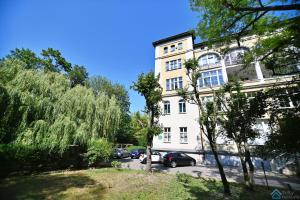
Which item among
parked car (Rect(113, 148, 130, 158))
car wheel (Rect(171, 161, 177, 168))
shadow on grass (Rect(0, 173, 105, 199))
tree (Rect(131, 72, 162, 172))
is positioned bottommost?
shadow on grass (Rect(0, 173, 105, 199))

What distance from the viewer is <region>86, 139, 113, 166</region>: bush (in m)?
13.0

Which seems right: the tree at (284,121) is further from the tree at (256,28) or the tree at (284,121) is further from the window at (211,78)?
the window at (211,78)

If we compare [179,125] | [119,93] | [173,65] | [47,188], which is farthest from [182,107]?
[119,93]

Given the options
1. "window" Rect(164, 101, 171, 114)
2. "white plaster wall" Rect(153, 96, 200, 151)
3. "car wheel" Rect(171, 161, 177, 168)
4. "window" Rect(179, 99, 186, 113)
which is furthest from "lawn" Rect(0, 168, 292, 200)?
"window" Rect(164, 101, 171, 114)

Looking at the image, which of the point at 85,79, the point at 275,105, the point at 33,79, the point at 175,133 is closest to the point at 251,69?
the point at 175,133

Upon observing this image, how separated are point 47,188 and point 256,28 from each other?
13913 millimetres

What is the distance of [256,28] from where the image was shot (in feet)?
25.3

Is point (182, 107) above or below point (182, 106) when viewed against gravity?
below

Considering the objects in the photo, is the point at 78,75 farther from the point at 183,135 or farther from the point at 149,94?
the point at 183,135

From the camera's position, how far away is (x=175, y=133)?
2102 cm

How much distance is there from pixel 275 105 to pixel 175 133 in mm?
15531

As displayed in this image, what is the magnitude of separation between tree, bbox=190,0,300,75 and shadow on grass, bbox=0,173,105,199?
406 inches

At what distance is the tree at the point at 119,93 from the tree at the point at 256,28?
985 inches

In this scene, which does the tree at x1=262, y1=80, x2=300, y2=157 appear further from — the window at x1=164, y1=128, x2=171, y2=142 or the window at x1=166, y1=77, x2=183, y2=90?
the window at x1=166, y1=77, x2=183, y2=90
